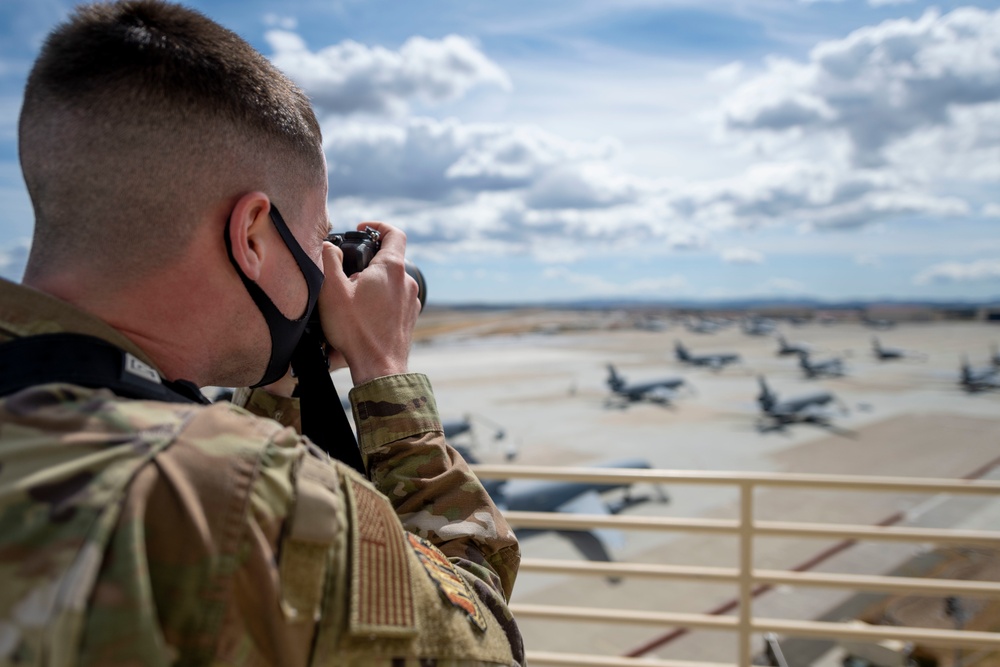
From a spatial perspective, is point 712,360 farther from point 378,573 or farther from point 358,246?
point 378,573

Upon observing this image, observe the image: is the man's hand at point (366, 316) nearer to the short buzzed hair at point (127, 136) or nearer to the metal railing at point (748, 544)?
the short buzzed hair at point (127, 136)

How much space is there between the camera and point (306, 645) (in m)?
0.63

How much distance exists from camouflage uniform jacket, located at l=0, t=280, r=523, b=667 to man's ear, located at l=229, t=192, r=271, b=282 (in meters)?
0.16

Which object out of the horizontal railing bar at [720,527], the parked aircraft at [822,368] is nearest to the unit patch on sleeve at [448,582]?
the horizontal railing bar at [720,527]

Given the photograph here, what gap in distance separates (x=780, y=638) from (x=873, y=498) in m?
9.81

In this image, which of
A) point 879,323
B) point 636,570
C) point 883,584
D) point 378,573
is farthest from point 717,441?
point 879,323

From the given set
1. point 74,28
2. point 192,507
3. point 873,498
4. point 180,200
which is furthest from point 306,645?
point 873,498

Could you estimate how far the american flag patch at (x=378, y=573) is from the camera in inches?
25.2

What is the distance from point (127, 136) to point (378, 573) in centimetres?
56

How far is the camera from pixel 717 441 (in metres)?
23.8

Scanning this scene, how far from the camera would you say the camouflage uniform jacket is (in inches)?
21.3

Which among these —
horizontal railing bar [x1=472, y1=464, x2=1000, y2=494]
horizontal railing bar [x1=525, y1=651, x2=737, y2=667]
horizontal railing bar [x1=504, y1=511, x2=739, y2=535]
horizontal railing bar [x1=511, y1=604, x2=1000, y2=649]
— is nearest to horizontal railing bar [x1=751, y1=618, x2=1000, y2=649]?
horizontal railing bar [x1=511, y1=604, x2=1000, y2=649]

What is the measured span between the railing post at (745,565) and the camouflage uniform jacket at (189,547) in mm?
2110

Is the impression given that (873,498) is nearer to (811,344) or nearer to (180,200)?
(180,200)
